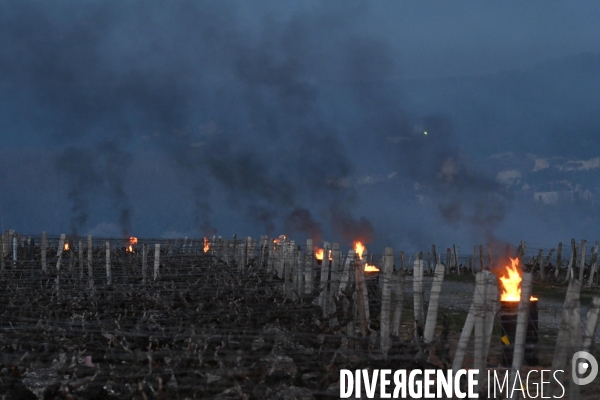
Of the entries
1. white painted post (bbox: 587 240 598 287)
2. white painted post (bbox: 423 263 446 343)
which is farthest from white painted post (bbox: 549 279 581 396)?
white painted post (bbox: 587 240 598 287)

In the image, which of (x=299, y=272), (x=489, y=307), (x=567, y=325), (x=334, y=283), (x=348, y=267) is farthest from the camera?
(x=299, y=272)

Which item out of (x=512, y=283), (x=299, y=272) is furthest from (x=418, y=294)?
(x=299, y=272)

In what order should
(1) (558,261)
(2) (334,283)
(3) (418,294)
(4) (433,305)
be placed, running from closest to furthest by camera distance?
(4) (433,305), (3) (418,294), (2) (334,283), (1) (558,261)

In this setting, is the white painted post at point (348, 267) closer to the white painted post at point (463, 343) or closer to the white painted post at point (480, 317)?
the white painted post at point (463, 343)

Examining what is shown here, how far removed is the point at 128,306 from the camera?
48.7ft

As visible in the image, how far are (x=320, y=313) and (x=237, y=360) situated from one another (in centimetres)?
710

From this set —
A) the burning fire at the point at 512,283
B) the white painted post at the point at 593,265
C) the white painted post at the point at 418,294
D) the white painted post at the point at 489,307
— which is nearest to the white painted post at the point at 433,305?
the white painted post at the point at 418,294

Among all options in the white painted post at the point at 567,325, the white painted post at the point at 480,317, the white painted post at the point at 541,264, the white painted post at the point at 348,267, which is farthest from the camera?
the white painted post at the point at 541,264

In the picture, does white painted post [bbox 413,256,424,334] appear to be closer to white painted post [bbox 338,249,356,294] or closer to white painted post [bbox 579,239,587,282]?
white painted post [bbox 338,249,356,294]

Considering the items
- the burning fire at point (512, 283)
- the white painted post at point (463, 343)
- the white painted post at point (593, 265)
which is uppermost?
the white painted post at point (593, 265)

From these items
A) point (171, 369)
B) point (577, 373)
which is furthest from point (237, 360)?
point (577, 373)

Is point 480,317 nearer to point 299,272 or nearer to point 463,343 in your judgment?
point 463,343

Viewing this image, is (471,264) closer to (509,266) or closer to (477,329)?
(509,266)

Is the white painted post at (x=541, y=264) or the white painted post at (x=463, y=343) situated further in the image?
the white painted post at (x=541, y=264)
